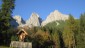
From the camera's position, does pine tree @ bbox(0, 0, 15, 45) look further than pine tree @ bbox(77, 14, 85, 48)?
No

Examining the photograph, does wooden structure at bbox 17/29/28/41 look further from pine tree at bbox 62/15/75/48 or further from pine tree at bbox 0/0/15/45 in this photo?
pine tree at bbox 62/15/75/48

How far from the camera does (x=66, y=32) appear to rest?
9225 centimetres

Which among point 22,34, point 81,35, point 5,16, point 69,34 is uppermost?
point 5,16

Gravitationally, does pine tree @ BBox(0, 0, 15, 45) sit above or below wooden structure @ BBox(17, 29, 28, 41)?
above

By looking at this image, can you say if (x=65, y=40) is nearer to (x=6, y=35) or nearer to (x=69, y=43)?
(x=69, y=43)

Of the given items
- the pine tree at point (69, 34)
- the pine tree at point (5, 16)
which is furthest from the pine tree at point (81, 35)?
the pine tree at point (5, 16)

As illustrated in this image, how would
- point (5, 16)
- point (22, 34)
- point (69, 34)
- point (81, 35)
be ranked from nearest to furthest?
point (5, 16) < point (22, 34) < point (81, 35) < point (69, 34)

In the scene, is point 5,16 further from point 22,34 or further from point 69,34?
point 69,34

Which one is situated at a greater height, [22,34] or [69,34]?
[69,34]

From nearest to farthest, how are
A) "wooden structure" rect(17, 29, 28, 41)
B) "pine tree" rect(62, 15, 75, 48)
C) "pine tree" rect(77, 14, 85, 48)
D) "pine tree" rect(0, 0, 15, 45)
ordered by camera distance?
"pine tree" rect(0, 0, 15, 45) < "wooden structure" rect(17, 29, 28, 41) < "pine tree" rect(77, 14, 85, 48) < "pine tree" rect(62, 15, 75, 48)

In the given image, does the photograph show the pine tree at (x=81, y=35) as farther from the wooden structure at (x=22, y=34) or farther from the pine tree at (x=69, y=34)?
the wooden structure at (x=22, y=34)

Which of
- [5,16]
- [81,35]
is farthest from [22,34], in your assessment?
[81,35]

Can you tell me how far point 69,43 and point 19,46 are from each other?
47.5m

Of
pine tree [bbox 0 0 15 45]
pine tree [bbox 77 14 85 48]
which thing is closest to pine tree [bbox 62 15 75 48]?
pine tree [bbox 77 14 85 48]
